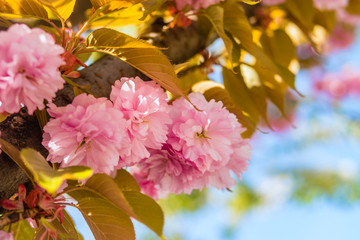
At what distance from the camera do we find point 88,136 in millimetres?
412

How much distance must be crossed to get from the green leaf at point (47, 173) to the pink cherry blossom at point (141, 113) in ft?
0.31

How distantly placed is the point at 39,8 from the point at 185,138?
0.81ft

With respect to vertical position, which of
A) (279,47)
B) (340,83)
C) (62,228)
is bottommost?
(340,83)

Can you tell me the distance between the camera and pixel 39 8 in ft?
1.57

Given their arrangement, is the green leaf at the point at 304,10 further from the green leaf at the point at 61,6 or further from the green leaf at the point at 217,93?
the green leaf at the point at 61,6

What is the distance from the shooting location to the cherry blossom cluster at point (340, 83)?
110 inches

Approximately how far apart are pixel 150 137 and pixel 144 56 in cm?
10

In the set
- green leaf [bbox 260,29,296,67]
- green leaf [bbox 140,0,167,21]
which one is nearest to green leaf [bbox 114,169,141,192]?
green leaf [bbox 140,0,167,21]

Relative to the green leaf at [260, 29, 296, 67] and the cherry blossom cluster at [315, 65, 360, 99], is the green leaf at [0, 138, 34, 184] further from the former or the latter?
the cherry blossom cluster at [315, 65, 360, 99]

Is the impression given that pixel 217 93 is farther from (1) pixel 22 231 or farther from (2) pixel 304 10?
(2) pixel 304 10

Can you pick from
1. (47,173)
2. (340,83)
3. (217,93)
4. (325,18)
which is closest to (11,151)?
(47,173)

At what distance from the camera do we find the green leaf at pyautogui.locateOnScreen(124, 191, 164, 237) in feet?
1.20

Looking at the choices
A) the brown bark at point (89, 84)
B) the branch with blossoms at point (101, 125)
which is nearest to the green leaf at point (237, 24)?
the branch with blossoms at point (101, 125)

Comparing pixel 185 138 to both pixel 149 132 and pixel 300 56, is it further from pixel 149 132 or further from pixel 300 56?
pixel 300 56
